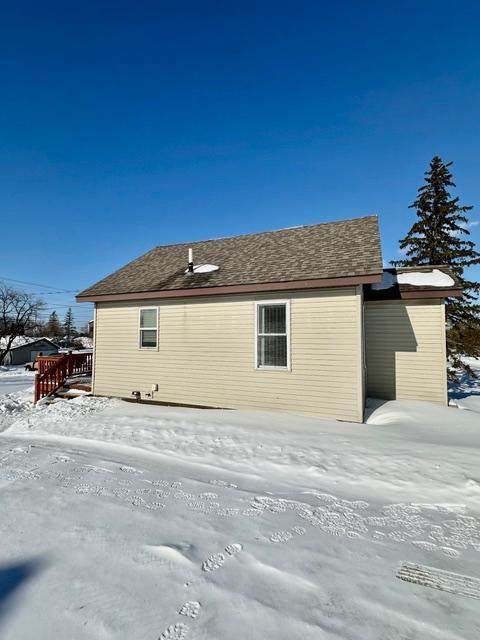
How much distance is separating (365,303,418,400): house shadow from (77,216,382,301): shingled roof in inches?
90.9

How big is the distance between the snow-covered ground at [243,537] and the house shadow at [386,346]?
3303 millimetres

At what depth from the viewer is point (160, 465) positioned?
4.86 m

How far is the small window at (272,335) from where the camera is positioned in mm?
7793

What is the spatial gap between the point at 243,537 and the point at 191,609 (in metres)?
0.93

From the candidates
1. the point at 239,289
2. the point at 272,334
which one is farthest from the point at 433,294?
the point at 239,289

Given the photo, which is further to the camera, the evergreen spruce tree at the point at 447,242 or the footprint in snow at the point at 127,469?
the evergreen spruce tree at the point at 447,242

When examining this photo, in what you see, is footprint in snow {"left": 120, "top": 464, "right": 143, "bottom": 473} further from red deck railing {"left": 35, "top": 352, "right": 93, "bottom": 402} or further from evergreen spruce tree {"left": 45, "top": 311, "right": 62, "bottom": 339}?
evergreen spruce tree {"left": 45, "top": 311, "right": 62, "bottom": 339}

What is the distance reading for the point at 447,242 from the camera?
16297 millimetres

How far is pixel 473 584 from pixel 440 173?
1936 centimetres

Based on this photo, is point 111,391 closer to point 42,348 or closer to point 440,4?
point 440,4

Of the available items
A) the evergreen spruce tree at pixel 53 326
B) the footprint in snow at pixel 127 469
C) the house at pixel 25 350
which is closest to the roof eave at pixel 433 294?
the footprint in snow at pixel 127 469

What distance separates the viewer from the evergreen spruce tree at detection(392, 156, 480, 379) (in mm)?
15789

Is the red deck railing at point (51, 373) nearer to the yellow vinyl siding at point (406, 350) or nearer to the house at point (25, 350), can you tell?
the yellow vinyl siding at point (406, 350)

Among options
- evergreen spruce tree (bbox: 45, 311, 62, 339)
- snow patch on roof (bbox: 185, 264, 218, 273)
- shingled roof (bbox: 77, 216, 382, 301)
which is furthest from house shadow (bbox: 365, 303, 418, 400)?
evergreen spruce tree (bbox: 45, 311, 62, 339)
